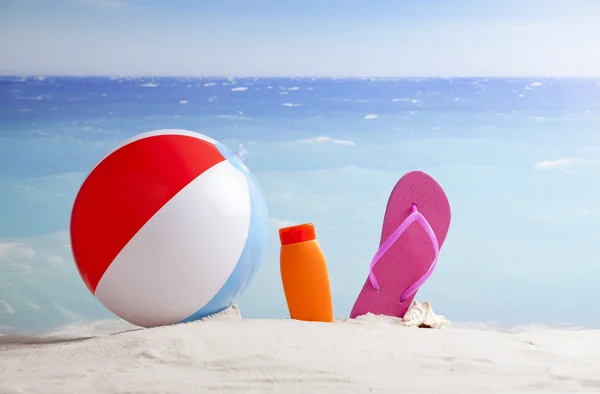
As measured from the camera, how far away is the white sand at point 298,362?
1.86 metres

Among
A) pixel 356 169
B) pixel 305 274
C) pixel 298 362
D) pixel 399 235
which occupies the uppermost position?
pixel 356 169

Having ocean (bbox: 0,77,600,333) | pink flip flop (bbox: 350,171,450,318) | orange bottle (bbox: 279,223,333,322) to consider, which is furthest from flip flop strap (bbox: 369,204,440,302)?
ocean (bbox: 0,77,600,333)

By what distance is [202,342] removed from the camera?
2.12 metres

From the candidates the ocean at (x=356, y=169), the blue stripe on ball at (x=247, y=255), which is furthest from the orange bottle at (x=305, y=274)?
the ocean at (x=356, y=169)

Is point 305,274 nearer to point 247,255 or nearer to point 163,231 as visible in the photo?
Answer: point 247,255

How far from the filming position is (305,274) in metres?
2.56

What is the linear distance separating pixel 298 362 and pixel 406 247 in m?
0.92

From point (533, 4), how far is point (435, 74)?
2.81 feet

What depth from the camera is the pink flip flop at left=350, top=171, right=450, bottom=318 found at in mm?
2754

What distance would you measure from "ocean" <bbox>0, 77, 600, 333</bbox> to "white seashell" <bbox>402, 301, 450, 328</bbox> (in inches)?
57.3

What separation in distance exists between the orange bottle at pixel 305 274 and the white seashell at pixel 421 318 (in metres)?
0.27

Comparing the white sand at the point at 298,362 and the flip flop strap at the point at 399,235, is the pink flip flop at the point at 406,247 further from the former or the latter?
the white sand at the point at 298,362

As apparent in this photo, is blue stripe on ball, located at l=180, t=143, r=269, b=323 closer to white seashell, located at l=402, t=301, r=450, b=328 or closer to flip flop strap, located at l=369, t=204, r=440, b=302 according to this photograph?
flip flop strap, located at l=369, t=204, r=440, b=302

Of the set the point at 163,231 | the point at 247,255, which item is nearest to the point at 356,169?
the point at 247,255
